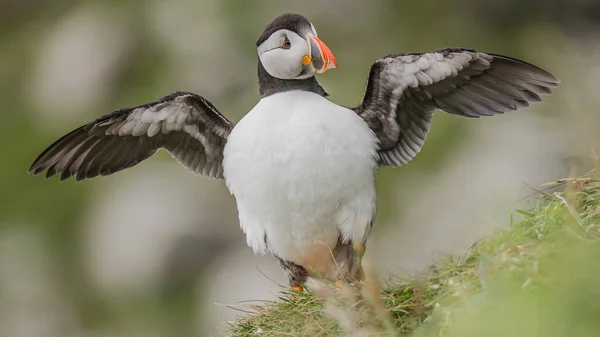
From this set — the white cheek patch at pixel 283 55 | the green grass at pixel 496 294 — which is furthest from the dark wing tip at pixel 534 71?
the green grass at pixel 496 294

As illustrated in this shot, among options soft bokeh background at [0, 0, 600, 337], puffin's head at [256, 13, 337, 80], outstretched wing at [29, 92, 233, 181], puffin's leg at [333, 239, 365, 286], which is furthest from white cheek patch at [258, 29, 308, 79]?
soft bokeh background at [0, 0, 600, 337]

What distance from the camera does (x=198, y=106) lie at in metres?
6.32

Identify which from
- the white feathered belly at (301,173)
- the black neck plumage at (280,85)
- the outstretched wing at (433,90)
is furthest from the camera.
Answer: the black neck plumage at (280,85)

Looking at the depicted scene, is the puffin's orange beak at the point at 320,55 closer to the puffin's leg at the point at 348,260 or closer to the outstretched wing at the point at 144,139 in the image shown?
the outstretched wing at the point at 144,139

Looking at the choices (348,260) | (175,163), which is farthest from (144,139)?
(175,163)

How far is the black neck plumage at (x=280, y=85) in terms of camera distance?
5.92m

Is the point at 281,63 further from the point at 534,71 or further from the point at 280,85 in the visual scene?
the point at 534,71

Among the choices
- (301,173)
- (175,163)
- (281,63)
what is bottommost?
(175,163)

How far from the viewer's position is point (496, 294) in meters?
3.25

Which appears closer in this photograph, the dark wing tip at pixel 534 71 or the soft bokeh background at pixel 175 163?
the dark wing tip at pixel 534 71

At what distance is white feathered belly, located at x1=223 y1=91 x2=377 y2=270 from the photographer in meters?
5.52

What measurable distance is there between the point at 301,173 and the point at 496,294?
2394 millimetres

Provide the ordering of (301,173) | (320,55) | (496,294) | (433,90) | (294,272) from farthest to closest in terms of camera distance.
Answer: (294,272), (433,90), (320,55), (301,173), (496,294)

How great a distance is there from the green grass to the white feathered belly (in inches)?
31.0
